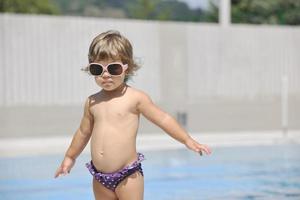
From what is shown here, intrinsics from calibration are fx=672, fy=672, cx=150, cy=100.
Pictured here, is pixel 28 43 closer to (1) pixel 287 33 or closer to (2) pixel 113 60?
(1) pixel 287 33

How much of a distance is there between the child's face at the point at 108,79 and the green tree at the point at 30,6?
1274 inches

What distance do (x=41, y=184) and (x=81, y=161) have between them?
220cm

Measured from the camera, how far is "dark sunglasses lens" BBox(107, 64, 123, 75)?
11.9 ft

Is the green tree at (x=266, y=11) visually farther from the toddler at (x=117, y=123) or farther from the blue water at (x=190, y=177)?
the toddler at (x=117, y=123)

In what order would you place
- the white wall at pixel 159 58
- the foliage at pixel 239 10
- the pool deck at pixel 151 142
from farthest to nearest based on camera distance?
1. the foliage at pixel 239 10
2. the white wall at pixel 159 58
3. the pool deck at pixel 151 142

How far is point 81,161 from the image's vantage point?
1003 cm

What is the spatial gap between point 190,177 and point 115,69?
5.04 meters

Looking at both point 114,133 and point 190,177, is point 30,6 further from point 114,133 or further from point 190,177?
point 114,133

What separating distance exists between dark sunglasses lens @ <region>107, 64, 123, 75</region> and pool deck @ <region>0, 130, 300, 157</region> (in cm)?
729

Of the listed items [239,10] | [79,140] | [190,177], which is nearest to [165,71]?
[190,177]

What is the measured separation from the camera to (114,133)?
3.69 meters

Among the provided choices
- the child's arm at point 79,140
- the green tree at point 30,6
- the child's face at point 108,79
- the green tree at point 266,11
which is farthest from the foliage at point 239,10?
the child's face at point 108,79

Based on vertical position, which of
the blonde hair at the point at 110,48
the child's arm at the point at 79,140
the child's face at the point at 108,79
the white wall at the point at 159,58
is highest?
the blonde hair at the point at 110,48

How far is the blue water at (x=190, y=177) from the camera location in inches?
272
